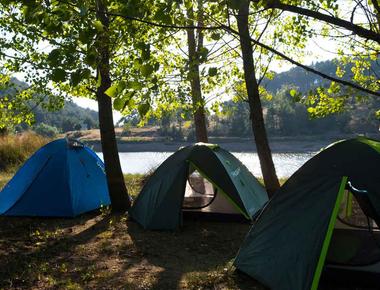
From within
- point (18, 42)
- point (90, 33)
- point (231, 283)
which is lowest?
point (231, 283)

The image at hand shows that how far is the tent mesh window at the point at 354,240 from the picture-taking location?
4957 millimetres

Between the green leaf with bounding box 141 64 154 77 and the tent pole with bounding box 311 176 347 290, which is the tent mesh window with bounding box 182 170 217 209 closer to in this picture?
the tent pole with bounding box 311 176 347 290

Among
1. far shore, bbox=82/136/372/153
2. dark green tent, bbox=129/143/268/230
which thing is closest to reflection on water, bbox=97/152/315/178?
dark green tent, bbox=129/143/268/230

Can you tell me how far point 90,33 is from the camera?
95.4 inches

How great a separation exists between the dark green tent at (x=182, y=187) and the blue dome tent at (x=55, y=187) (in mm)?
1268

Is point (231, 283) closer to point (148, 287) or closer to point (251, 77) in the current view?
point (148, 287)

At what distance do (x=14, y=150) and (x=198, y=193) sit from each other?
34.7 feet

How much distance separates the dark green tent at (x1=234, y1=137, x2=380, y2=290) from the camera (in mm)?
4363

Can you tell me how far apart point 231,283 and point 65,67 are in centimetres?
351

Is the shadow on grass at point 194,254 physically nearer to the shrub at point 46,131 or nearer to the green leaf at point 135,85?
the green leaf at point 135,85

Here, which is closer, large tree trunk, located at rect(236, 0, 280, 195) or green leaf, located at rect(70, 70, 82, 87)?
green leaf, located at rect(70, 70, 82, 87)

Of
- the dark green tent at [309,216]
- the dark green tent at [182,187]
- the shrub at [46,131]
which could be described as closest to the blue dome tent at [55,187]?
the dark green tent at [182,187]

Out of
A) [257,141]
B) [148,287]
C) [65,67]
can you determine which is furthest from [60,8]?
[257,141]

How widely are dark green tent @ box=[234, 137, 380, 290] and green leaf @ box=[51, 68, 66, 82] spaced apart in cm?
325
